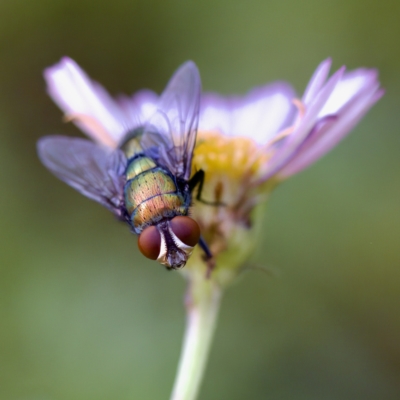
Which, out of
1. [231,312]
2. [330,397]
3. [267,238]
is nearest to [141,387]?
[231,312]

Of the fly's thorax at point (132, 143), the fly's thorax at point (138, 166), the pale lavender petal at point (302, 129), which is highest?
the pale lavender petal at point (302, 129)

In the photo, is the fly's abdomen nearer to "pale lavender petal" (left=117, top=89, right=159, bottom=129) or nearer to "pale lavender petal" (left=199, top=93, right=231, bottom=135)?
"pale lavender petal" (left=117, top=89, right=159, bottom=129)

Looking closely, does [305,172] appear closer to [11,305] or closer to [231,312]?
[231,312]

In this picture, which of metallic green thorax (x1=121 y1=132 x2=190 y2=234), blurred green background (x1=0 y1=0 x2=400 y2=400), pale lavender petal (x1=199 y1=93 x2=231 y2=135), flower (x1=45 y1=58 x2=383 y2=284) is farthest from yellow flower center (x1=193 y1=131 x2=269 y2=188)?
blurred green background (x1=0 y1=0 x2=400 y2=400)

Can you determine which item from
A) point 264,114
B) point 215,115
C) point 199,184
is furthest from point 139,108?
point 199,184

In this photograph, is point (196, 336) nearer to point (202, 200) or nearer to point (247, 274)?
point (202, 200)

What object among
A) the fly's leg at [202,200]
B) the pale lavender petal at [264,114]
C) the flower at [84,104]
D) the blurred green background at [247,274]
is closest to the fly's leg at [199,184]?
the fly's leg at [202,200]

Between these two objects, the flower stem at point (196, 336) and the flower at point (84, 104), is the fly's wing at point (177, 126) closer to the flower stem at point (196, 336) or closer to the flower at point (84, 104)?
the flower at point (84, 104)
